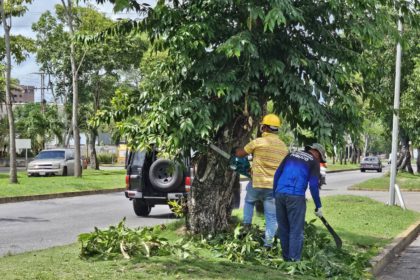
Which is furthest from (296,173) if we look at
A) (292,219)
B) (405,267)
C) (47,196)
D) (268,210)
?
(47,196)

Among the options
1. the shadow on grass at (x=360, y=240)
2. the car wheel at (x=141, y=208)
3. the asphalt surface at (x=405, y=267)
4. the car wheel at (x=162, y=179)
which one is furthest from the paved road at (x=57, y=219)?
the asphalt surface at (x=405, y=267)

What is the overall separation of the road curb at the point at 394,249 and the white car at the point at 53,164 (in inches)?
896

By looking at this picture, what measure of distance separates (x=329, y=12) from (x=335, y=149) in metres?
1.73

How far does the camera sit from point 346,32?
8258 mm

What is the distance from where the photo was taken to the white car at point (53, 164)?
3200cm

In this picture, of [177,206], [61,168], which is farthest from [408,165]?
[177,206]

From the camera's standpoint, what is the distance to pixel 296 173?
23.5 ft

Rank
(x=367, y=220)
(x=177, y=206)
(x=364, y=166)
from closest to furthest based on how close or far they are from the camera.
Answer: (x=177, y=206)
(x=367, y=220)
(x=364, y=166)

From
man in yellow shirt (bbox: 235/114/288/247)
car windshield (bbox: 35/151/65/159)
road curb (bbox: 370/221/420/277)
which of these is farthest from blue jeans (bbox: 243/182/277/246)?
car windshield (bbox: 35/151/65/159)

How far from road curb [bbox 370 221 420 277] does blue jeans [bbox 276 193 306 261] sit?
1545 millimetres

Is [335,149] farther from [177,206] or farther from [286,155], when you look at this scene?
[177,206]

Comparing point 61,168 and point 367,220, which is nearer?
point 367,220

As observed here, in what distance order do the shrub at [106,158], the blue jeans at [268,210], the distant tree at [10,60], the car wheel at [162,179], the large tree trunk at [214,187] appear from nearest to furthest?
1. the blue jeans at [268,210]
2. the large tree trunk at [214,187]
3. the car wheel at [162,179]
4. the distant tree at [10,60]
5. the shrub at [106,158]

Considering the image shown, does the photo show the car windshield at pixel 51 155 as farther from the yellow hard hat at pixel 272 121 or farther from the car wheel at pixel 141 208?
the yellow hard hat at pixel 272 121
